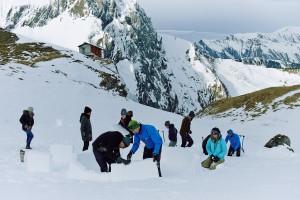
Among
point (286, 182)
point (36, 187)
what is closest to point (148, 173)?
point (36, 187)

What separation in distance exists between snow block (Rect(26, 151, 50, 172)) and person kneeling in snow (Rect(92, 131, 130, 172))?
6.90 feet

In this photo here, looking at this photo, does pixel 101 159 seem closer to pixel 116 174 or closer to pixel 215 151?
pixel 116 174

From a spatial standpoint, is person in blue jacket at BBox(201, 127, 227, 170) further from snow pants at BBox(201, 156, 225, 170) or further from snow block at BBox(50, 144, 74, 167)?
snow block at BBox(50, 144, 74, 167)

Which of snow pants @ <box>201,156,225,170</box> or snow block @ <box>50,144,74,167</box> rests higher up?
snow block @ <box>50,144,74,167</box>

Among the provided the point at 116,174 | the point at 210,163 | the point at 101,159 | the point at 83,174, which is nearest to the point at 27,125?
the point at 83,174

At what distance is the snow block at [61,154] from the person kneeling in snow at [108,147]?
226 centimetres

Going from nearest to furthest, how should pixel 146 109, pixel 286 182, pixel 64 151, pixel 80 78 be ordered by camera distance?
pixel 286 182, pixel 64 151, pixel 146 109, pixel 80 78

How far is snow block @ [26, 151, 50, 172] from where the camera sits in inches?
525

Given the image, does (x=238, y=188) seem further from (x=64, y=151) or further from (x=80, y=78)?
(x=80, y=78)

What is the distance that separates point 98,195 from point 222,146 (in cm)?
650

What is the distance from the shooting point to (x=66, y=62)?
197ft

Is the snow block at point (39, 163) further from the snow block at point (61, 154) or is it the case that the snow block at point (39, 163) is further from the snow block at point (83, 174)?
the snow block at point (83, 174)

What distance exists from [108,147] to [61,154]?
9.85 ft

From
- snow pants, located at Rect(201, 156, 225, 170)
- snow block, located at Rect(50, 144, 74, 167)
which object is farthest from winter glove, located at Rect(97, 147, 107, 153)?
snow pants, located at Rect(201, 156, 225, 170)
